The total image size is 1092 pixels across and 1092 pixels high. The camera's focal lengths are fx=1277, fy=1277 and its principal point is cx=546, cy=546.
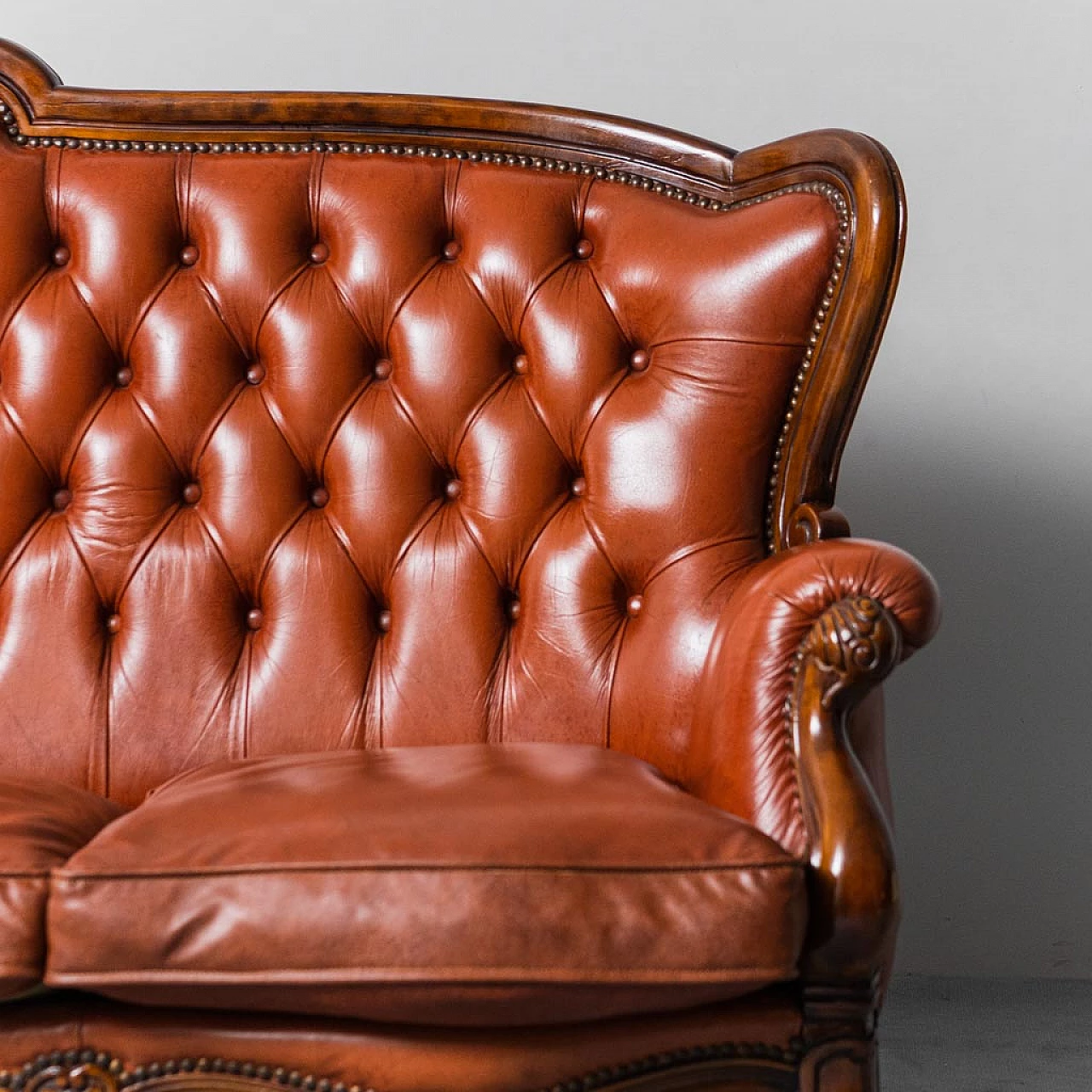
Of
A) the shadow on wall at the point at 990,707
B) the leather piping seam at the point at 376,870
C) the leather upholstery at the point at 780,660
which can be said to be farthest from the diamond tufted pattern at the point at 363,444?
the shadow on wall at the point at 990,707

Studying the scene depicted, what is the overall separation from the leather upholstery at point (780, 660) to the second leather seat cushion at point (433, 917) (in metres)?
0.09

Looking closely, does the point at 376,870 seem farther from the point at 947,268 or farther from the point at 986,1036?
the point at 947,268

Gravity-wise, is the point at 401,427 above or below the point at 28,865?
above

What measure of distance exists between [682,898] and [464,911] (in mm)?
153

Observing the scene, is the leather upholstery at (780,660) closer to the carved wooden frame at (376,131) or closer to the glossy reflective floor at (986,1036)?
the carved wooden frame at (376,131)

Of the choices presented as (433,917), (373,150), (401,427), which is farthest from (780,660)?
(373,150)

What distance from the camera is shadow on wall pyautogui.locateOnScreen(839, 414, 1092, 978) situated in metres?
1.88

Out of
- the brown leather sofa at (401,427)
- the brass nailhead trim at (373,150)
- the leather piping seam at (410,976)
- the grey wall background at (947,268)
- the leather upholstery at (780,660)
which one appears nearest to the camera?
the leather piping seam at (410,976)

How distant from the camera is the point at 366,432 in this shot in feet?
4.75

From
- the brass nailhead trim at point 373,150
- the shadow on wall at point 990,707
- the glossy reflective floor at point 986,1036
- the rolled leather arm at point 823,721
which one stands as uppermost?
the brass nailhead trim at point 373,150

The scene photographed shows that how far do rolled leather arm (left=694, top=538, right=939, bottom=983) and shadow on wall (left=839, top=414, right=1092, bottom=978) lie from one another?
2.71 ft

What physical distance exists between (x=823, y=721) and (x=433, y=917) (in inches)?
13.7

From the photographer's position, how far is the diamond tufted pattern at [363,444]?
138 cm

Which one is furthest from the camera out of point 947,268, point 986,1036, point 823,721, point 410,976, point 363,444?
point 947,268
